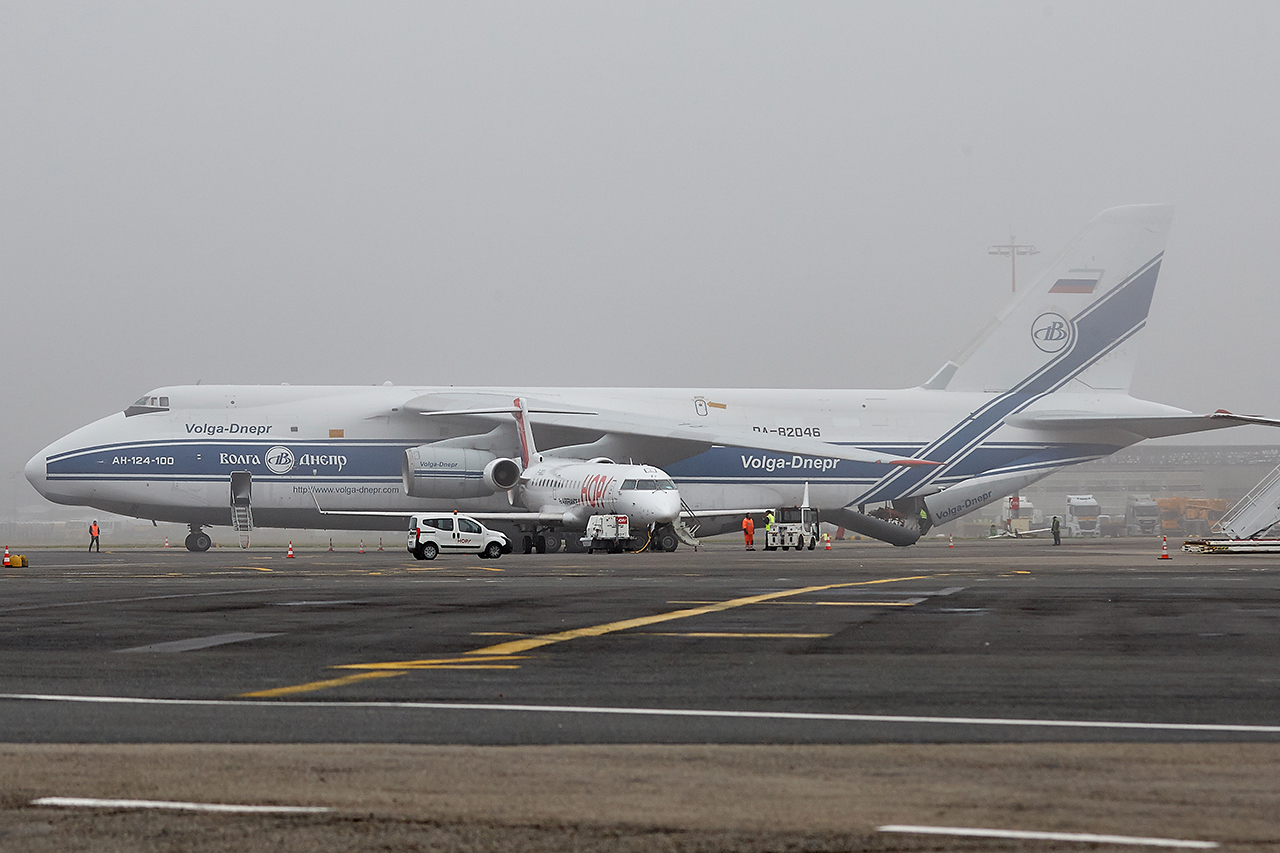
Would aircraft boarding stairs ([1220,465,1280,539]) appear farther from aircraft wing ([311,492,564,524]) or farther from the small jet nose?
the small jet nose

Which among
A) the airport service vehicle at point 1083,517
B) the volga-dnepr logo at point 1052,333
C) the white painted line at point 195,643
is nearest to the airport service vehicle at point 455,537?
the white painted line at point 195,643

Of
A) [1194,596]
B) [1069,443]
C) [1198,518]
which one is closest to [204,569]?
[1194,596]

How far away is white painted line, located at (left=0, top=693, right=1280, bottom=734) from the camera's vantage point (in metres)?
8.26

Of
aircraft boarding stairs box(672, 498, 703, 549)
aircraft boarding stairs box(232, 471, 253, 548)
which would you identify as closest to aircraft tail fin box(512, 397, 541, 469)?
aircraft boarding stairs box(672, 498, 703, 549)

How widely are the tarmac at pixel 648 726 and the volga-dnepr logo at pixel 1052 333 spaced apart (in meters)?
42.4

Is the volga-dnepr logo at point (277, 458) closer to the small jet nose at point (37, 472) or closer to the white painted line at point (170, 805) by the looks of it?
the small jet nose at point (37, 472)

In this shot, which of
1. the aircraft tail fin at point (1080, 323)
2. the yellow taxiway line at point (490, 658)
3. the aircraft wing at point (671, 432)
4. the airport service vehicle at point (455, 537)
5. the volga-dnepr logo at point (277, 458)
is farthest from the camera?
the aircraft tail fin at point (1080, 323)

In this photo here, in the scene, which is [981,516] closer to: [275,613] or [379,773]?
[275,613]

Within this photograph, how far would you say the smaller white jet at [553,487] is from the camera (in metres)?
46.3

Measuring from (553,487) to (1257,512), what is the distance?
79.1ft

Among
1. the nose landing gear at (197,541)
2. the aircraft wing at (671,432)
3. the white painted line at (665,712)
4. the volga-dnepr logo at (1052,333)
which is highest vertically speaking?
the volga-dnepr logo at (1052,333)

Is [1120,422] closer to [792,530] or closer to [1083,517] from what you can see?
[792,530]

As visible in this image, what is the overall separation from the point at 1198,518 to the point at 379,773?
402 ft

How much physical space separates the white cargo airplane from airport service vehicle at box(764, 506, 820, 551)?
329 centimetres
